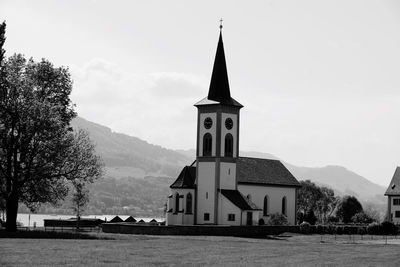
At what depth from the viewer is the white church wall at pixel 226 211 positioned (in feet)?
298

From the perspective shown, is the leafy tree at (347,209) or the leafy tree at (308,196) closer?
the leafy tree at (347,209)

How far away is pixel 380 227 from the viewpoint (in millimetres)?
90688

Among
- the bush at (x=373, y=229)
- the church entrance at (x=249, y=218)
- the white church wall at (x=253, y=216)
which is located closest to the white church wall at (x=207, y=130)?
the white church wall at (x=253, y=216)

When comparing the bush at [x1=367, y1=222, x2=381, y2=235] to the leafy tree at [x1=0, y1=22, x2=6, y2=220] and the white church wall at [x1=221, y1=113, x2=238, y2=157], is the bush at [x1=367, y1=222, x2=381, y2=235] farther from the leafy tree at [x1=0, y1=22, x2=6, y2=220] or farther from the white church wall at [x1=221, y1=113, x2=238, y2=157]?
the leafy tree at [x1=0, y1=22, x2=6, y2=220]

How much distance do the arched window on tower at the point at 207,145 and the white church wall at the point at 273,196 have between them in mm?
9043

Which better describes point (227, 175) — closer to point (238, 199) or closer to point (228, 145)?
point (238, 199)

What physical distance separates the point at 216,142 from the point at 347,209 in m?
57.4

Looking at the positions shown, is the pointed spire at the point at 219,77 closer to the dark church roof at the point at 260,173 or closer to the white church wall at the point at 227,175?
the white church wall at the point at 227,175

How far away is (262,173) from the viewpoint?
105438mm

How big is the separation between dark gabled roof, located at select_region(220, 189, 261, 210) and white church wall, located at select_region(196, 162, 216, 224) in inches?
58.4

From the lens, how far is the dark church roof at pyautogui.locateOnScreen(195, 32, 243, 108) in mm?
93500

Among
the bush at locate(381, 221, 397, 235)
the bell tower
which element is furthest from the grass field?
the bell tower

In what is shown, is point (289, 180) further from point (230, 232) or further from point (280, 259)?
point (280, 259)

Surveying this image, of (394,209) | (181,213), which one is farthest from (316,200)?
(181,213)
